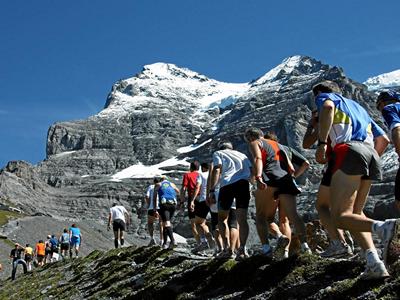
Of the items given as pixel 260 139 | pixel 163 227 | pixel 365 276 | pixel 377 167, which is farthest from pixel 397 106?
pixel 163 227

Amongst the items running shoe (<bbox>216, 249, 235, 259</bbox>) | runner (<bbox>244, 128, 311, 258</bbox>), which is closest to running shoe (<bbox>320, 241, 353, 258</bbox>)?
runner (<bbox>244, 128, 311, 258</bbox>)

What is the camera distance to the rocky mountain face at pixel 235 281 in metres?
7.41

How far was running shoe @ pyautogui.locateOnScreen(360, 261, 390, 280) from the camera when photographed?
7023 millimetres

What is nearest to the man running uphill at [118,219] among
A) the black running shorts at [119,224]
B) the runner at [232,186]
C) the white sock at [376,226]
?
the black running shorts at [119,224]

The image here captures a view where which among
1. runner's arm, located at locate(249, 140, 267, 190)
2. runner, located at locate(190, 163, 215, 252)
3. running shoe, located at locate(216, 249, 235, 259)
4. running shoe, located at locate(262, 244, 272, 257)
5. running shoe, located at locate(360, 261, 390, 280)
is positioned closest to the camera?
running shoe, located at locate(360, 261, 390, 280)

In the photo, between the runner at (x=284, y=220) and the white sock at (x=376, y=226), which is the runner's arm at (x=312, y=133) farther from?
the white sock at (x=376, y=226)

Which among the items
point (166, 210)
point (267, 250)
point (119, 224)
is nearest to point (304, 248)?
point (267, 250)

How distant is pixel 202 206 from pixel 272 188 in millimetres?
6937

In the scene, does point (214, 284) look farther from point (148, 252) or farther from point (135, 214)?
point (135, 214)

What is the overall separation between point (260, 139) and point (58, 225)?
93.5 meters

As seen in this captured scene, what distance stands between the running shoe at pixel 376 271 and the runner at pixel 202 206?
9542mm

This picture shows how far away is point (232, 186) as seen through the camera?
12195 mm

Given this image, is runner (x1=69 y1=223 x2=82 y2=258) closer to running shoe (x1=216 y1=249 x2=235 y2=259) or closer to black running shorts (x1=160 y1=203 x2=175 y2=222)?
black running shorts (x1=160 y1=203 x2=175 y2=222)

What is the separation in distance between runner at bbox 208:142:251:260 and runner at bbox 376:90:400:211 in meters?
4.08
